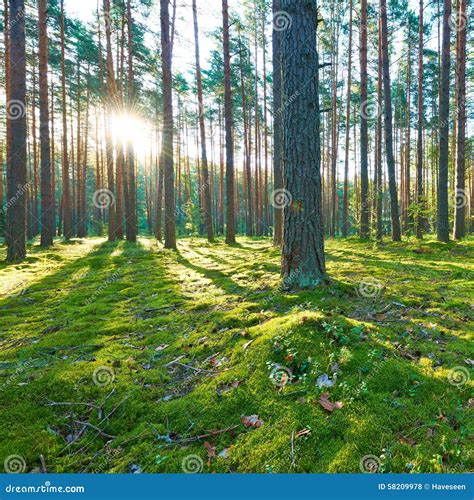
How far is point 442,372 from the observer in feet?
9.13

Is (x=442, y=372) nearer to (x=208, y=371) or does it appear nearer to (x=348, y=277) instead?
(x=208, y=371)

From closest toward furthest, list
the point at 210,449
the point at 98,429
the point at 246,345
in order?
the point at 210,449
the point at 98,429
the point at 246,345

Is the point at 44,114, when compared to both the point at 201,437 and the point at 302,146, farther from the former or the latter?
the point at 201,437

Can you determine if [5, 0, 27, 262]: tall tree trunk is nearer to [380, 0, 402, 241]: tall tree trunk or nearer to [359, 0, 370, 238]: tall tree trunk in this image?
[359, 0, 370, 238]: tall tree trunk

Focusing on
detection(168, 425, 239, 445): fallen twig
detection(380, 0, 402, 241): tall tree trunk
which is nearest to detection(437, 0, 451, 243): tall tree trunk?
detection(380, 0, 402, 241): tall tree trunk

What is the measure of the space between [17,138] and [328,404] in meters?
11.5

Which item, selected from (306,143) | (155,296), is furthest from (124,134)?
(306,143)

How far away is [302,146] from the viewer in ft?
15.1

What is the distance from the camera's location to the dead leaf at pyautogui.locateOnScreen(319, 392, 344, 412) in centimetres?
236

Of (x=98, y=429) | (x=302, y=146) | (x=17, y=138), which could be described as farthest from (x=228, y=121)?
(x=98, y=429)

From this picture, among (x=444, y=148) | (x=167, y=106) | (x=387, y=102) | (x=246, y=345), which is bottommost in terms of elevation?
(x=246, y=345)

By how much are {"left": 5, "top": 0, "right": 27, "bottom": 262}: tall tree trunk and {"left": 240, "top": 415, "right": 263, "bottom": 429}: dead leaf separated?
10.4 meters

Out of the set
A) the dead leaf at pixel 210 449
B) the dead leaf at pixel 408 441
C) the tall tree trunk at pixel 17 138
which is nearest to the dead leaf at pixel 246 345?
the dead leaf at pixel 210 449

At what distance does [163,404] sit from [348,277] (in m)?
4.72
